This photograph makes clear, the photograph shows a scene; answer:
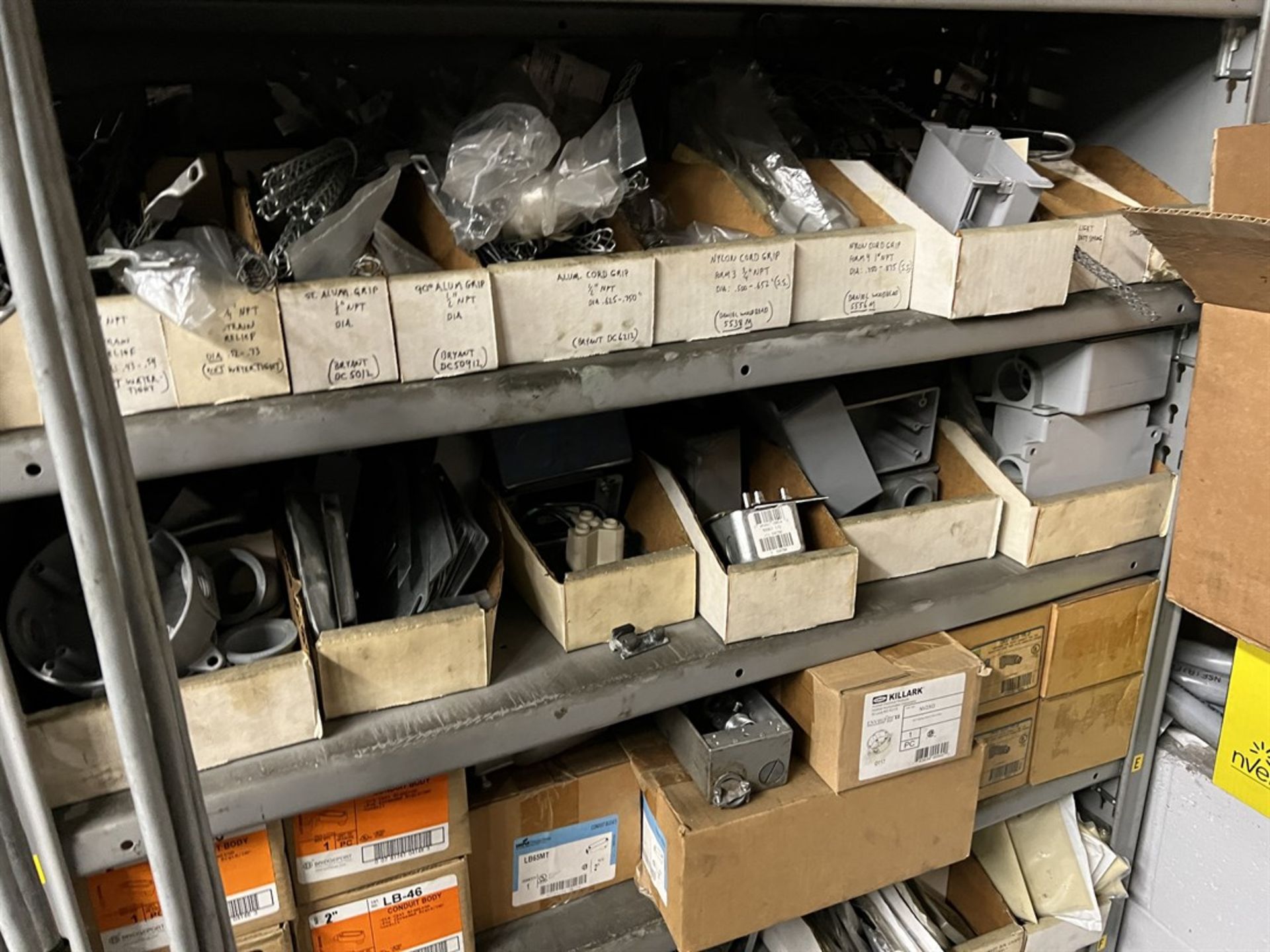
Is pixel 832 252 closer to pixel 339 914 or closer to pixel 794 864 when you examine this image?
pixel 794 864

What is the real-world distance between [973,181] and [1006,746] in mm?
753

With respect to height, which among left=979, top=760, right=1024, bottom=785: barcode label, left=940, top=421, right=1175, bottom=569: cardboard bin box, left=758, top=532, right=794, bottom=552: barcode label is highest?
left=758, top=532, right=794, bottom=552: barcode label

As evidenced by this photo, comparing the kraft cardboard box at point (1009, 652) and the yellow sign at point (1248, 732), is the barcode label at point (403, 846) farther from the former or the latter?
the yellow sign at point (1248, 732)

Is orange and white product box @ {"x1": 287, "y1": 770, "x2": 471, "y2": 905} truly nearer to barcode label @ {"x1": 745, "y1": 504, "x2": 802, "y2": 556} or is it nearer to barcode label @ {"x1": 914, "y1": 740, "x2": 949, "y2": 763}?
barcode label @ {"x1": 745, "y1": 504, "x2": 802, "y2": 556}

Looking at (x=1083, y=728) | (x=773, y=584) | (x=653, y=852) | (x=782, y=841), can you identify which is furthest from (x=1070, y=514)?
(x=653, y=852)

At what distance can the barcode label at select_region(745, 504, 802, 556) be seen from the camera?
1069 millimetres

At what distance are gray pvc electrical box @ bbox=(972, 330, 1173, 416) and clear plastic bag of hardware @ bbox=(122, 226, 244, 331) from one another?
0.98m

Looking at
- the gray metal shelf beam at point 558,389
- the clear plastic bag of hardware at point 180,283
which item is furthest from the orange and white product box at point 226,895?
the clear plastic bag of hardware at point 180,283

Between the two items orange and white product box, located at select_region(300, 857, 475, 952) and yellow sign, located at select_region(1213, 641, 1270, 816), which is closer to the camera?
orange and white product box, located at select_region(300, 857, 475, 952)

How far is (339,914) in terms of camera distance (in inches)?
39.8

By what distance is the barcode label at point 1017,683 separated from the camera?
4.08ft

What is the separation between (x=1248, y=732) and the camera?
48.9 inches

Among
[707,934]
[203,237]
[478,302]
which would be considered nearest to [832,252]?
[478,302]

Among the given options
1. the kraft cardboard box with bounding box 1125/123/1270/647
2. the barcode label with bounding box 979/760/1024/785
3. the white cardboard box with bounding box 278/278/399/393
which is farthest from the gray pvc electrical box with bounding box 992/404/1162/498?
the white cardboard box with bounding box 278/278/399/393
